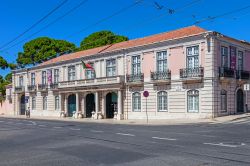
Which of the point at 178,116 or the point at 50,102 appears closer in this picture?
the point at 178,116

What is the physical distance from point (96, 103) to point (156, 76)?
350 inches

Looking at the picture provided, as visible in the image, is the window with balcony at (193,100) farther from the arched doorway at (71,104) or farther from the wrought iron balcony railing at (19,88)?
the wrought iron balcony railing at (19,88)

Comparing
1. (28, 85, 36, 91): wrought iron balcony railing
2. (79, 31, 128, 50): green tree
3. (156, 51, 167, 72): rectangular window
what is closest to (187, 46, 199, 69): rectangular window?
(156, 51, 167, 72): rectangular window

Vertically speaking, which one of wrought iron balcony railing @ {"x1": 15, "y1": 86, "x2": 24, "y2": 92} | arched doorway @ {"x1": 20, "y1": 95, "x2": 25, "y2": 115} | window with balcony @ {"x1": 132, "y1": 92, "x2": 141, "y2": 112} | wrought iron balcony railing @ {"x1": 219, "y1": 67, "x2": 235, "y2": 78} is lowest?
arched doorway @ {"x1": 20, "y1": 95, "x2": 25, "y2": 115}

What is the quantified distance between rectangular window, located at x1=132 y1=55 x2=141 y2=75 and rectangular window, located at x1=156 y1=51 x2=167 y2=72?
2.50 metres

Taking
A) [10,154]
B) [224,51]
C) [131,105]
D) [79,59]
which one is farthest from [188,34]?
[10,154]

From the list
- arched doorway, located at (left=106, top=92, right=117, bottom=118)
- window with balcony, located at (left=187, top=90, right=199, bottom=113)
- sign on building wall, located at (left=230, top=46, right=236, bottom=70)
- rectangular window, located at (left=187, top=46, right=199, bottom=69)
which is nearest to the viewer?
window with balcony, located at (left=187, top=90, right=199, bottom=113)

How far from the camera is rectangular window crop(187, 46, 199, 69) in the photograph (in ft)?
102

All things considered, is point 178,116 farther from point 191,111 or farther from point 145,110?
point 145,110

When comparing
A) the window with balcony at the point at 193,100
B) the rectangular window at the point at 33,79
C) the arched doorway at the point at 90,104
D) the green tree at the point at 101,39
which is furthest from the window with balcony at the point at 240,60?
the rectangular window at the point at 33,79

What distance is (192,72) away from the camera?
102ft

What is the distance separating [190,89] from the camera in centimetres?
3123

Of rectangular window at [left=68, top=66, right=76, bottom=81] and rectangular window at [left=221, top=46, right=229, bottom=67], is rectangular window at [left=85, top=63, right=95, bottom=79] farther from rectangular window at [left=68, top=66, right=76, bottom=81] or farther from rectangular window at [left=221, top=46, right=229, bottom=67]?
rectangular window at [left=221, top=46, right=229, bottom=67]

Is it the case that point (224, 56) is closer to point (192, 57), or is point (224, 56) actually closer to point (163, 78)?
point (192, 57)
